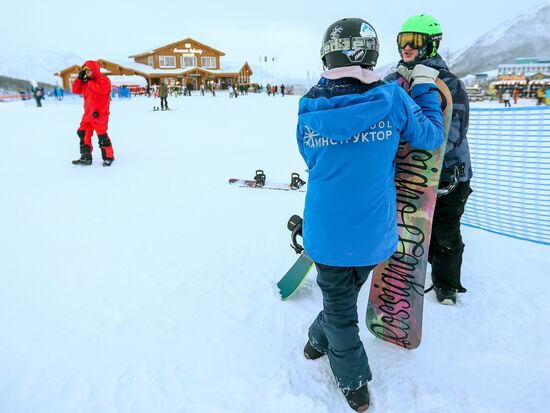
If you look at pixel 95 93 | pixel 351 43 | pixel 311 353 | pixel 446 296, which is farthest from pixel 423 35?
pixel 95 93

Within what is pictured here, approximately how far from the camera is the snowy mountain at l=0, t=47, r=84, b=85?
98.1 m

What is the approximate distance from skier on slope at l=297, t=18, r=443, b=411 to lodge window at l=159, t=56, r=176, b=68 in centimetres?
A: 5290

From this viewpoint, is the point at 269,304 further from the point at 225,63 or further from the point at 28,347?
the point at 225,63

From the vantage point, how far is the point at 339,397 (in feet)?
6.49

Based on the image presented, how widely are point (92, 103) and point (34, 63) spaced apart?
134945 mm

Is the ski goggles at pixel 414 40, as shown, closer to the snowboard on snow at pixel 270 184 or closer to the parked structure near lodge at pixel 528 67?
the snowboard on snow at pixel 270 184

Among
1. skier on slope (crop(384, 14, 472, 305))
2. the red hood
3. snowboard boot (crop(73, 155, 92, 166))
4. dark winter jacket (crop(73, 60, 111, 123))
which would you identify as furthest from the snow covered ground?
the red hood

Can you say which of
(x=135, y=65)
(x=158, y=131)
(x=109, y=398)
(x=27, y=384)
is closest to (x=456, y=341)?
(x=109, y=398)

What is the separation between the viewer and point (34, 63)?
11506cm

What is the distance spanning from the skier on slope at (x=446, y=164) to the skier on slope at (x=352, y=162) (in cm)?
45

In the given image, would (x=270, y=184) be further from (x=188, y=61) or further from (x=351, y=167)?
(x=188, y=61)

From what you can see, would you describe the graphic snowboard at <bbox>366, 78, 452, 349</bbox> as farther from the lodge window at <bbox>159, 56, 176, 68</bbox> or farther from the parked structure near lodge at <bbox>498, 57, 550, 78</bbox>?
the parked structure near lodge at <bbox>498, 57, 550, 78</bbox>

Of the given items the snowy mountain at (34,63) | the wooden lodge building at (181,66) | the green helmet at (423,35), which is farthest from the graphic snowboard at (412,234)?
the snowy mountain at (34,63)

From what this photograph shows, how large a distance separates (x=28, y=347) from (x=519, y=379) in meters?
2.81
